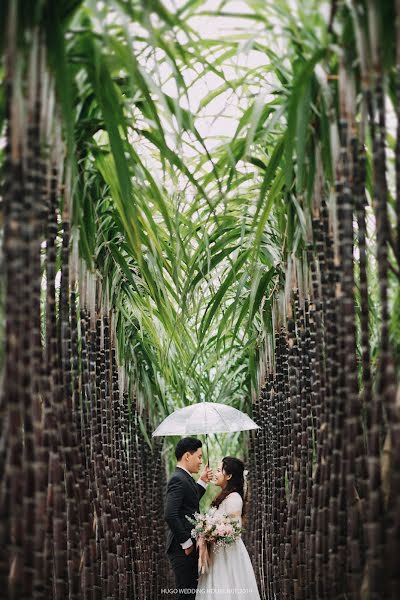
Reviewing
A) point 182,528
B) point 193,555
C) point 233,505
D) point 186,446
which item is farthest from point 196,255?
point 193,555

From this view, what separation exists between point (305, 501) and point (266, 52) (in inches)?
78.7

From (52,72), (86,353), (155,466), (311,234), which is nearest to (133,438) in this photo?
(155,466)

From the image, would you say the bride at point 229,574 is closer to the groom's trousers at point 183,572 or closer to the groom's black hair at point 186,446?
the groom's trousers at point 183,572

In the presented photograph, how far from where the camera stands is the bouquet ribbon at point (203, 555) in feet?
17.1

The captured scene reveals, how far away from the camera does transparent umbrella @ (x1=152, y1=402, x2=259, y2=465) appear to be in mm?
6004

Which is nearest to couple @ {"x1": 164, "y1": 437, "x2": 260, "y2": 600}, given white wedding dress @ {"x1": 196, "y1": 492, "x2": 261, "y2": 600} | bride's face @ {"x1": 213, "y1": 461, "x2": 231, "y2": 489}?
white wedding dress @ {"x1": 196, "y1": 492, "x2": 261, "y2": 600}

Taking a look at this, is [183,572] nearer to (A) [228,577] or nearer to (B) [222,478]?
(A) [228,577]

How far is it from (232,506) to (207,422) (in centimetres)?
78

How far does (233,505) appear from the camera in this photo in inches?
214

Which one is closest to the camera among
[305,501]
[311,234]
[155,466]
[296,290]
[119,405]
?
[311,234]

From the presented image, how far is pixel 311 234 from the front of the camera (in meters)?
3.58

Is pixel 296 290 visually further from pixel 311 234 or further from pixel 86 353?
pixel 86 353

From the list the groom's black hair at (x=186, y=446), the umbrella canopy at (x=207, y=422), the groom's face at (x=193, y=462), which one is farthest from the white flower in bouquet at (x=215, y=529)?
the umbrella canopy at (x=207, y=422)

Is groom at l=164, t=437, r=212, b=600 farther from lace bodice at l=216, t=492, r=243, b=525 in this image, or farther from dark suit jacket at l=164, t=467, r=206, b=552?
lace bodice at l=216, t=492, r=243, b=525
